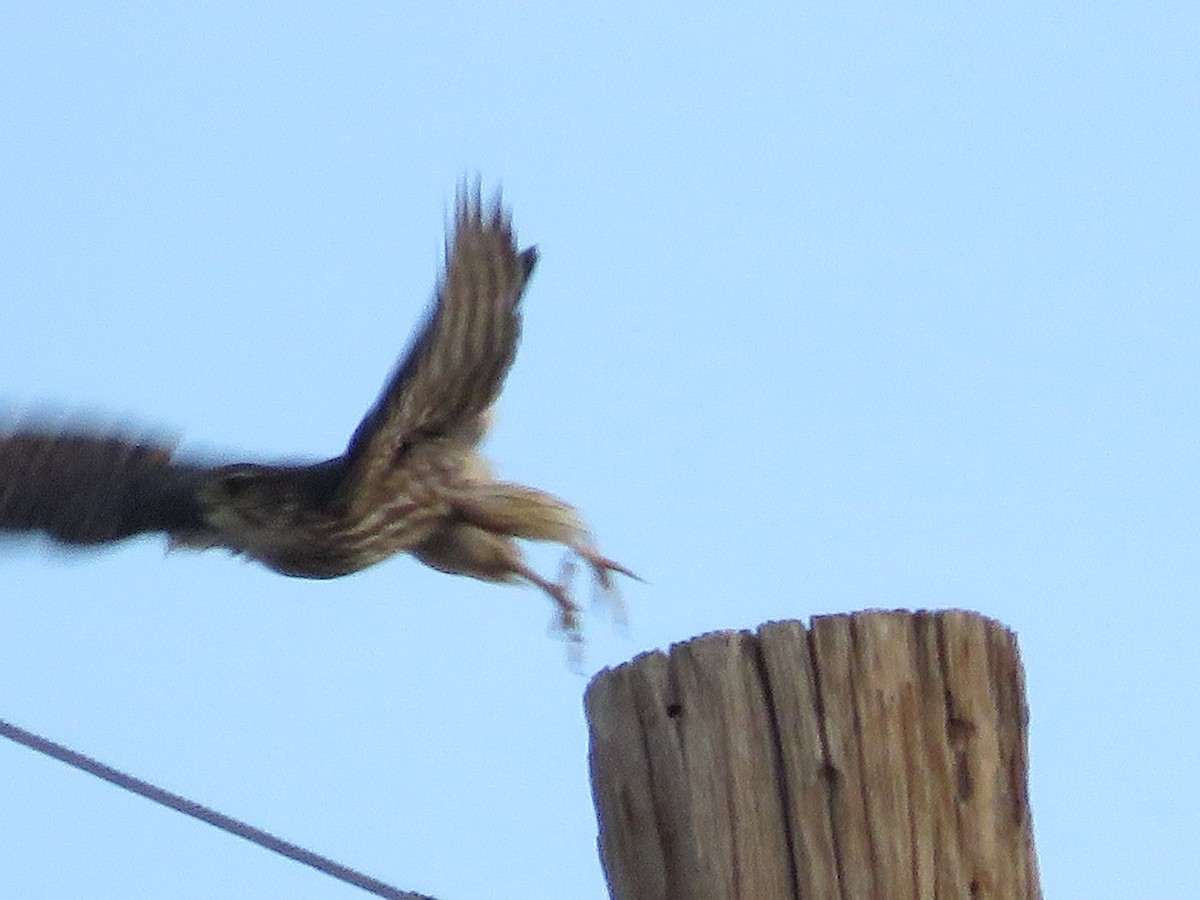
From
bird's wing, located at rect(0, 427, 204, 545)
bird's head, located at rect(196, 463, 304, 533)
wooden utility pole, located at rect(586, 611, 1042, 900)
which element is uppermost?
bird's wing, located at rect(0, 427, 204, 545)

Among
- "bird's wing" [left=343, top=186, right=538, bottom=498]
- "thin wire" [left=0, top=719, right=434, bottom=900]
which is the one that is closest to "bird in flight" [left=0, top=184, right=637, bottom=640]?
"bird's wing" [left=343, top=186, right=538, bottom=498]

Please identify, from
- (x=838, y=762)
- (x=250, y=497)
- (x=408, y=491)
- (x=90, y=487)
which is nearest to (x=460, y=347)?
(x=408, y=491)

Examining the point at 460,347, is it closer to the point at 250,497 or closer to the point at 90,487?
the point at 250,497

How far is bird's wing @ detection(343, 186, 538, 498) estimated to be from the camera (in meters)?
5.99

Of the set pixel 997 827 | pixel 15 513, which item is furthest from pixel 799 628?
pixel 15 513

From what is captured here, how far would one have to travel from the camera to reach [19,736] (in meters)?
4.56

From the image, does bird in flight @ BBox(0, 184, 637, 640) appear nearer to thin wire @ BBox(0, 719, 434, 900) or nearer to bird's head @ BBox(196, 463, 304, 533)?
bird's head @ BBox(196, 463, 304, 533)

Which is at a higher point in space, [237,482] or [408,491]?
[237,482]

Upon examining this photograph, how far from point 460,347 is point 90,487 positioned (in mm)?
2139

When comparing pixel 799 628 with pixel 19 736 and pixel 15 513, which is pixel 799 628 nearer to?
pixel 19 736

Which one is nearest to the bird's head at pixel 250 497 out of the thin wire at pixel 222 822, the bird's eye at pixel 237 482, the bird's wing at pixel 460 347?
the bird's eye at pixel 237 482

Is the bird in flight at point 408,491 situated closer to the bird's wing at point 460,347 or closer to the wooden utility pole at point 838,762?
the bird's wing at point 460,347

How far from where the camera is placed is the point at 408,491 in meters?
6.80

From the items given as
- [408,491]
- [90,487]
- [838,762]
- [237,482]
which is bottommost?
[838,762]
